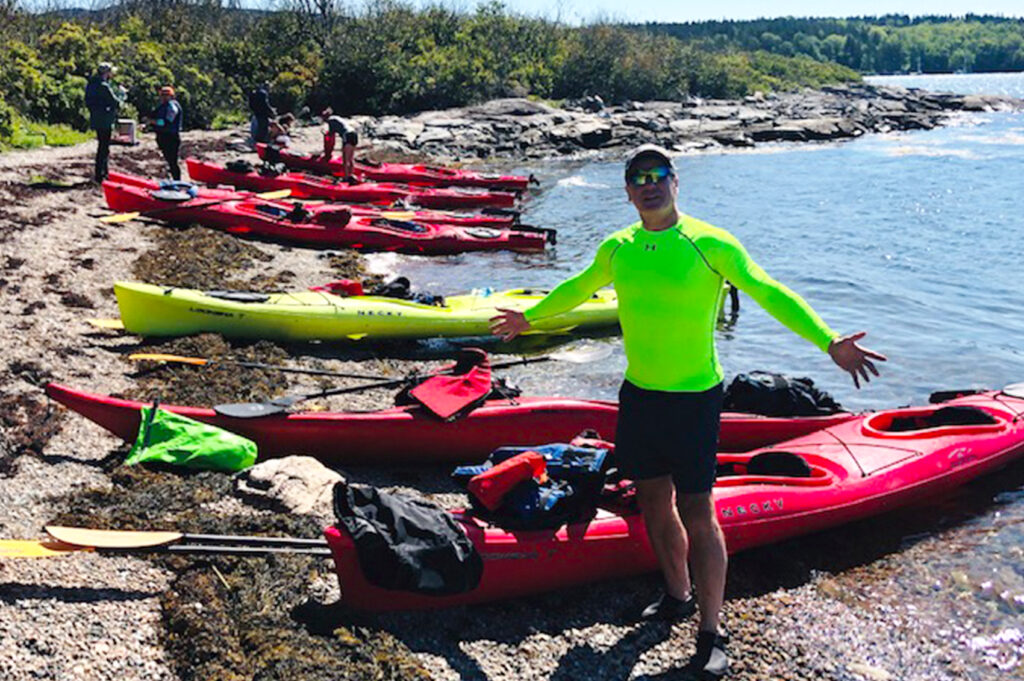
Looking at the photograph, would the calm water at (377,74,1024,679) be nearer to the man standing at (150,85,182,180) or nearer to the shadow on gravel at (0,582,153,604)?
the shadow on gravel at (0,582,153,604)

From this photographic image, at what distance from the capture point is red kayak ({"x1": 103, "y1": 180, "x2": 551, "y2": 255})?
1299 cm

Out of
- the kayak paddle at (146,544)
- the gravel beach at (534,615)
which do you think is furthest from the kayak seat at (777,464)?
the kayak paddle at (146,544)

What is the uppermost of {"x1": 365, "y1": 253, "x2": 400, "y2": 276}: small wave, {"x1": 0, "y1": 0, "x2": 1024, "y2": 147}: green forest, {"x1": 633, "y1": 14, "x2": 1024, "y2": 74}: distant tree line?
{"x1": 633, "y1": 14, "x2": 1024, "y2": 74}: distant tree line

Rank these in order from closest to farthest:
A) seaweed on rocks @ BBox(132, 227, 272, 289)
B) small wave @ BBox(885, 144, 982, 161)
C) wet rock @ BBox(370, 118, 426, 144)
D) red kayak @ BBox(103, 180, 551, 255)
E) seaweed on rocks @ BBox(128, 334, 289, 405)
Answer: seaweed on rocks @ BBox(128, 334, 289, 405)
seaweed on rocks @ BBox(132, 227, 272, 289)
red kayak @ BBox(103, 180, 551, 255)
wet rock @ BBox(370, 118, 426, 144)
small wave @ BBox(885, 144, 982, 161)

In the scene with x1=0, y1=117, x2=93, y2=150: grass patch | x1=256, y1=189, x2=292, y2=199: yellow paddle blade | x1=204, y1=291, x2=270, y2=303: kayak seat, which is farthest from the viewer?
x1=0, y1=117, x2=93, y2=150: grass patch

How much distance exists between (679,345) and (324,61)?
3357 centimetres

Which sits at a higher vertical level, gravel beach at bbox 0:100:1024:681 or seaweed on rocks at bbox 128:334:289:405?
seaweed on rocks at bbox 128:334:289:405

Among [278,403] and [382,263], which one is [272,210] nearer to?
[382,263]

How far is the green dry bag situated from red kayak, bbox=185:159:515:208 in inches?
446

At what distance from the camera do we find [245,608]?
13.5ft

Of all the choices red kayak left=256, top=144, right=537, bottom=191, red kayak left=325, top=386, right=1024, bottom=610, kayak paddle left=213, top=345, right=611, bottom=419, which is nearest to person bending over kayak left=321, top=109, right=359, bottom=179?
red kayak left=256, top=144, right=537, bottom=191

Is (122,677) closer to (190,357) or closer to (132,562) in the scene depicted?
(132,562)

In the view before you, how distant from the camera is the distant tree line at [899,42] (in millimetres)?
125125

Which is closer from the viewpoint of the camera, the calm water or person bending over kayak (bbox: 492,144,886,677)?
person bending over kayak (bbox: 492,144,886,677)
